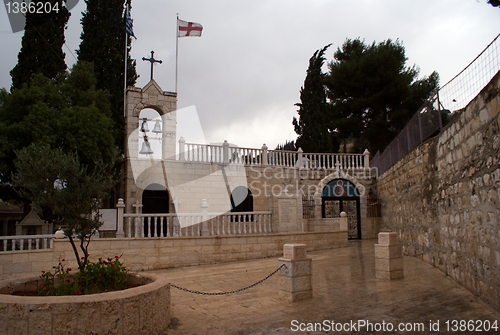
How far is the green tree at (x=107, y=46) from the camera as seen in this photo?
1828 centimetres

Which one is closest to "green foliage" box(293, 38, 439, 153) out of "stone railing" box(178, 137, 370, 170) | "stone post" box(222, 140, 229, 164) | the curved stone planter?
"stone railing" box(178, 137, 370, 170)

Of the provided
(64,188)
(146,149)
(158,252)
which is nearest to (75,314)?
(64,188)

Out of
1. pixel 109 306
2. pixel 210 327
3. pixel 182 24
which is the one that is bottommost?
pixel 210 327

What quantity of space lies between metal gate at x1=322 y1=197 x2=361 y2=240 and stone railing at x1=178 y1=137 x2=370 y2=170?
1.67 metres

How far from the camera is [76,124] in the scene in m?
13.3

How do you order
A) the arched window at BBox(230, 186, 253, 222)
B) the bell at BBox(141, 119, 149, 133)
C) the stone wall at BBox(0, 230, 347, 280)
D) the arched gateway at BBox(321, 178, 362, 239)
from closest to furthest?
1. the stone wall at BBox(0, 230, 347, 280)
2. the bell at BBox(141, 119, 149, 133)
3. the arched window at BBox(230, 186, 253, 222)
4. the arched gateway at BBox(321, 178, 362, 239)

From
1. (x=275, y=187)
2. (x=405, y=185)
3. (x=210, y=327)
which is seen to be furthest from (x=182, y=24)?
(x=210, y=327)

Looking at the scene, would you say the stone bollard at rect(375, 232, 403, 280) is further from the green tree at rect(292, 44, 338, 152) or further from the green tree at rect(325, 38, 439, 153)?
the green tree at rect(325, 38, 439, 153)

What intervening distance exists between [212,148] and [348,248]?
6.97 meters

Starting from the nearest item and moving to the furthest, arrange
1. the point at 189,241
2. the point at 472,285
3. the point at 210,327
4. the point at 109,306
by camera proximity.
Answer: the point at 109,306
the point at 210,327
the point at 472,285
the point at 189,241

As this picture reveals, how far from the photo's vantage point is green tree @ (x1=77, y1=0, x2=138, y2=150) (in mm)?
18281

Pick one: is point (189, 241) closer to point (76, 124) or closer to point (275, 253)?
point (275, 253)

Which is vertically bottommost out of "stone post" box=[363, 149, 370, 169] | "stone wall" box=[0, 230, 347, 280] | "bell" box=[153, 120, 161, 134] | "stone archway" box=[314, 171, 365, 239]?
"stone wall" box=[0, 230, 347, 280]

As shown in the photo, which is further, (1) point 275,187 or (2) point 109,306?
(1) point 275,187
